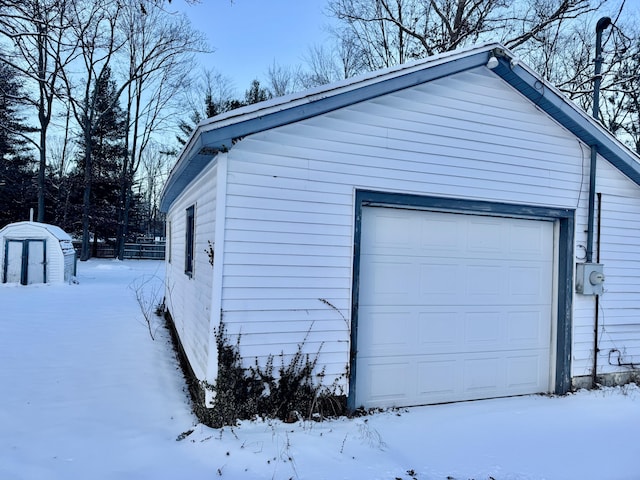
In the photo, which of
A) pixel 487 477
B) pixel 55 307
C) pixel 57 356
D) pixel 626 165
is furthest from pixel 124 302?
pixel 626 165

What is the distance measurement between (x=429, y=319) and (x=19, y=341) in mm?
6679

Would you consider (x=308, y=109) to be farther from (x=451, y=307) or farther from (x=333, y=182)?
(x=451, y=307)

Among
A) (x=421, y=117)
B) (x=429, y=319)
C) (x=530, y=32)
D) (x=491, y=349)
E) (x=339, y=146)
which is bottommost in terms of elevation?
(x=491, y=349)

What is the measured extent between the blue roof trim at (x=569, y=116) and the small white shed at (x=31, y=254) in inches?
588

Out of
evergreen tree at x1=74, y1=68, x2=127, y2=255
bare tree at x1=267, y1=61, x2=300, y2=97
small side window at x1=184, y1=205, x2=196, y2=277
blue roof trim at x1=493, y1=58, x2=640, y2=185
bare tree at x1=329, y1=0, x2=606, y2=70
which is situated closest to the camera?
blue roof trim at x1=493, y1=58, x2=640, y2=185

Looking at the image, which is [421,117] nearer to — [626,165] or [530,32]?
[626,165]

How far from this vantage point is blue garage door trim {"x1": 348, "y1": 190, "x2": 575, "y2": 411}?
4469mm

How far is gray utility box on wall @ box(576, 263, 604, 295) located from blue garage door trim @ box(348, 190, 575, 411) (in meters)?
0.11

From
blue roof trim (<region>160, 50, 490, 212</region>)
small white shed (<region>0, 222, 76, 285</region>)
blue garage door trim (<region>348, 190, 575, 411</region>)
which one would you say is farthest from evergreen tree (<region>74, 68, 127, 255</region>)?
blue garage door trim (<region>348, 190, 575, 411</region>)

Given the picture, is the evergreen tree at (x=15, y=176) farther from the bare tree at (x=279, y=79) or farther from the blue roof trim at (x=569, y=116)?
the blue roof trim at (x=569, y=116)

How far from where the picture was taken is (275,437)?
3.76 meters

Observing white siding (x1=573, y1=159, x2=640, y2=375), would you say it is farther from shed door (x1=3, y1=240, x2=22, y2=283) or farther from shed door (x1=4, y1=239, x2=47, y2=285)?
shed door (x1=3, y1=240, x2=22, y2=283)

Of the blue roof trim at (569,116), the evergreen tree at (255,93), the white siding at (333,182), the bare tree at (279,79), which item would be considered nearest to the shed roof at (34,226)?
the white siding at (333,182)

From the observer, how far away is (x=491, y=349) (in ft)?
17.1
